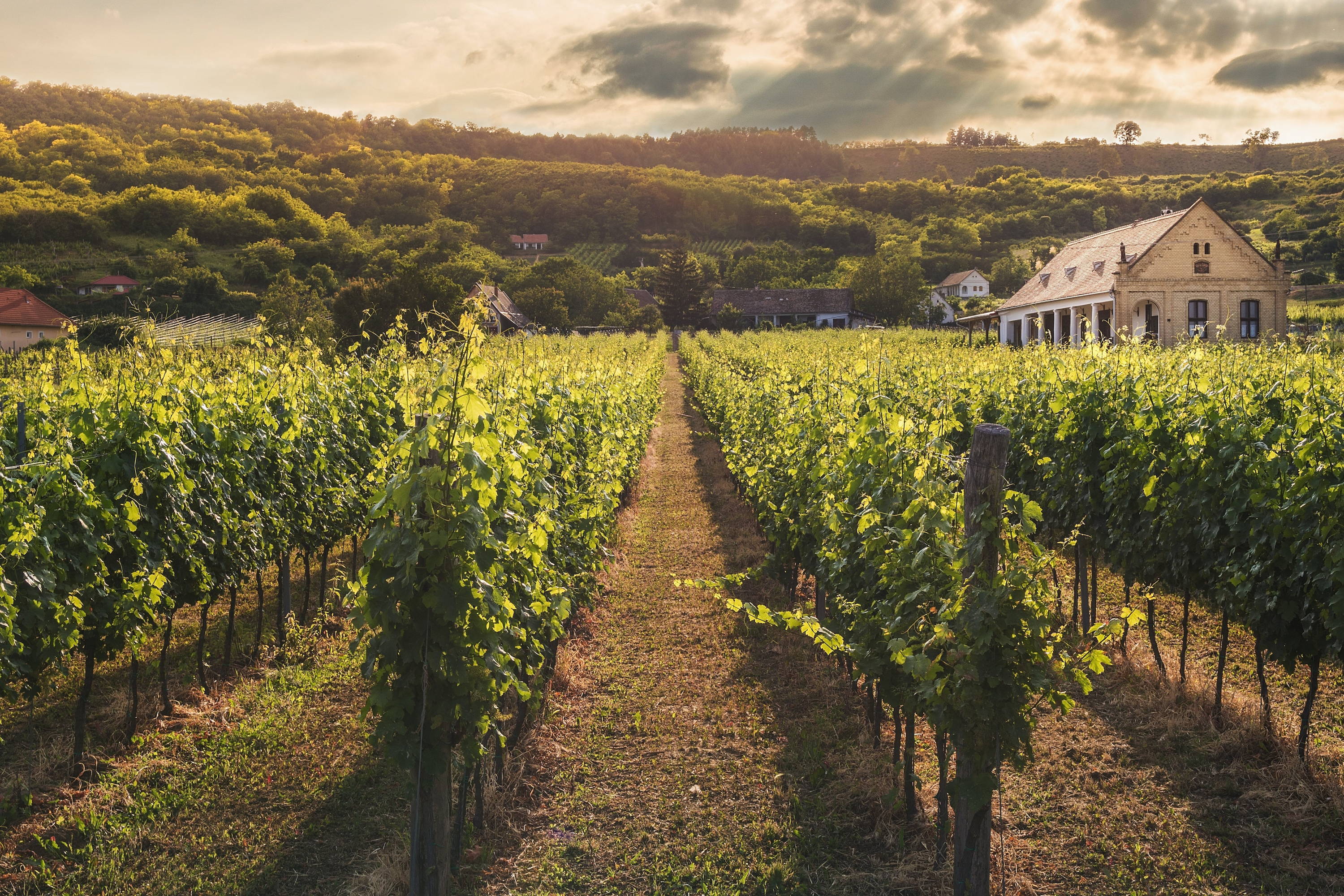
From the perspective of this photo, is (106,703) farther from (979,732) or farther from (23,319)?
(23,319)

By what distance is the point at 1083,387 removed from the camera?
26.6 feet

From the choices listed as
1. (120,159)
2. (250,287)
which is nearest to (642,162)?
(120,159)

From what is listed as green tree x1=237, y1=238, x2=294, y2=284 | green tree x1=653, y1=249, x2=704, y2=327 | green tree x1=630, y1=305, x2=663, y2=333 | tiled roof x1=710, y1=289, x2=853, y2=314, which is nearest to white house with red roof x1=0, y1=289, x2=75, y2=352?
green tree x1=237, y1=238, x2=294, y2=284

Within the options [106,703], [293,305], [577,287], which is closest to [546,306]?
[577,287]

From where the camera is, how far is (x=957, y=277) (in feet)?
323

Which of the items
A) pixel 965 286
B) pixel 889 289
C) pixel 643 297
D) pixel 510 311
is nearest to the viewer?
pixel 510 311

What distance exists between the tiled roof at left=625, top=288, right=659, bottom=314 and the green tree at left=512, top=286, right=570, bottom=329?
57.8 feet

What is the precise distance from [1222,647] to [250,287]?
7797 cm

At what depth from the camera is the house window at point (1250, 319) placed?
35.4 meters

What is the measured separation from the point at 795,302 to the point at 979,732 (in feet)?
259

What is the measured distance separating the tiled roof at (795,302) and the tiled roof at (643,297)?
7.94 metres

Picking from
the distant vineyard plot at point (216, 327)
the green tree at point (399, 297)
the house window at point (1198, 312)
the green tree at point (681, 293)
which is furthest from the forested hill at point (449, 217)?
the house window at point (1198, 312)

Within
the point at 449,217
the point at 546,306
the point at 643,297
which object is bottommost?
the point at 546,306

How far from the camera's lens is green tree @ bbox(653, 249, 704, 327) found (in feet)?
274
